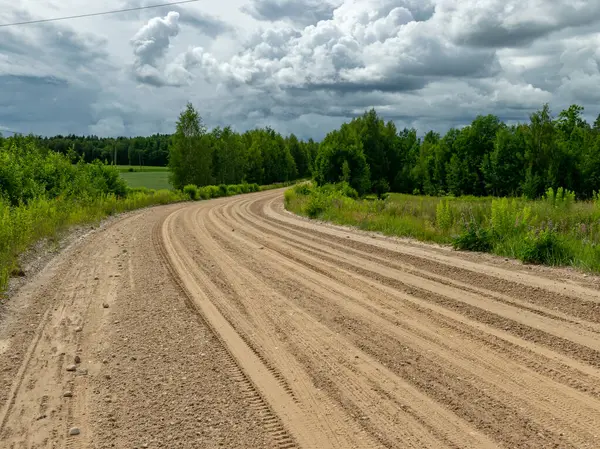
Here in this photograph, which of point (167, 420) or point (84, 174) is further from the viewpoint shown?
A: point (84, 174)

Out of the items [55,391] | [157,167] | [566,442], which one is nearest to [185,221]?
[55,391]

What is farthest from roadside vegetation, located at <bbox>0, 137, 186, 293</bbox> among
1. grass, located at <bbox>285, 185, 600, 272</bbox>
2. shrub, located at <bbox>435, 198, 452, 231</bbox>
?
shrub, located at <bbox>435, 198, 452, 231</bbox>

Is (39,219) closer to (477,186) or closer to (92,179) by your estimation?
(92,179)

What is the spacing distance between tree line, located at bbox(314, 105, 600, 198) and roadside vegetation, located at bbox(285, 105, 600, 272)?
127 mm

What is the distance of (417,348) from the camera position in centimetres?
602

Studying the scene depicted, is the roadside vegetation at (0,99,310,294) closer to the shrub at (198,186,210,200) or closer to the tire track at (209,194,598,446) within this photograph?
the shrub at (198,186,210,200)

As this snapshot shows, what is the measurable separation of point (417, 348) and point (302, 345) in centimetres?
139

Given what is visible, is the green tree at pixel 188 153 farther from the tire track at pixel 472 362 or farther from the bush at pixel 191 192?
the tire track at pixel 472 362

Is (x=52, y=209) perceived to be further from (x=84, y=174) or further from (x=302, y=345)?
(x=302, y=345)

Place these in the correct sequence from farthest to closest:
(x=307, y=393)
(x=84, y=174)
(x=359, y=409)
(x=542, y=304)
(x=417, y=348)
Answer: (x=84, y=174)
(x=542, y=304)
(x=417, y=348)
(x=307, y=393)
(x=359, y=409)

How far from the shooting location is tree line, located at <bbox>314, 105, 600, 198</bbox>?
5466cm

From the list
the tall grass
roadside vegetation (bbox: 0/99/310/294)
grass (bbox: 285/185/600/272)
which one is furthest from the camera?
roadside vegetation (bbox: 0/99/310/294)

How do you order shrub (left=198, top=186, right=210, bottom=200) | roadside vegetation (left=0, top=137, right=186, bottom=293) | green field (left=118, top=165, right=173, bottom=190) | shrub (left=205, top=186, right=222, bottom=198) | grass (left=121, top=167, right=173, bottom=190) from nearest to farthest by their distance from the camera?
roadside vegetation (left=0, top=137, right=186, bottom=293) < shrub (left=198, top=186, right=210, bottom=200) < shrub (left=205, top=186, right=222, bottom=198) < grass (left=121, top=167, right=173, bottom=190) < green field (left=118, top=165, right=173, bottom=190)

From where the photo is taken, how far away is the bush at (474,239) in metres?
13.1
